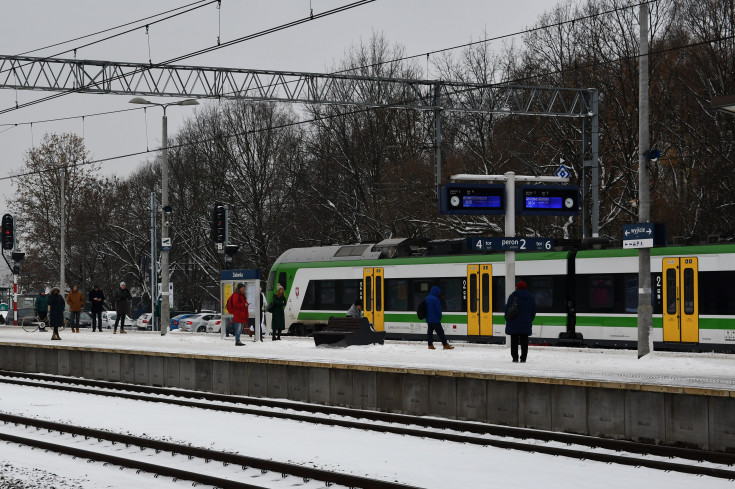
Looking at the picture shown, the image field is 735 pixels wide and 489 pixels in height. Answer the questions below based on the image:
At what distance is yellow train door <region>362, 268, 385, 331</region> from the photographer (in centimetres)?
3522

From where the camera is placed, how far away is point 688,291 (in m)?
26.7

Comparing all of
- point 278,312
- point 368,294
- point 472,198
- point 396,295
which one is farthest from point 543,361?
point 368,294

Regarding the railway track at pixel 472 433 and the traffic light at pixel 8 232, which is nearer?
the railway track at pixel 472 433

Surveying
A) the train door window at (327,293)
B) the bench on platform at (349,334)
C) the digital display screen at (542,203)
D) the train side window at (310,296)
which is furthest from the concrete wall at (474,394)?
the train side window at (310,296)

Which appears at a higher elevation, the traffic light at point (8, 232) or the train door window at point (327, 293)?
the traffic light at point (8, 232)

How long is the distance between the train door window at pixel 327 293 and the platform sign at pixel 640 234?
54.0ft

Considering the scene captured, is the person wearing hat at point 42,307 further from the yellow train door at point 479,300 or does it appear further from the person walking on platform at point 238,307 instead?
the yellow train door at point 479,300

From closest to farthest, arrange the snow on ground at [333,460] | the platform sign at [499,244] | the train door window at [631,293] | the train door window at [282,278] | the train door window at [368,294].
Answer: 1. the snow on ground at [333,460]
2. the platform sign at [499,244]
3. the train door window at [631,293]
4. the train door window at [368,294]
5. the train door window at [282,278]

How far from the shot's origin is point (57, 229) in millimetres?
72125

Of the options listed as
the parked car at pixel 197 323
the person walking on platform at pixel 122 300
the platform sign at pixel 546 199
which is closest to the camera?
the platform sign at pixel 546 199

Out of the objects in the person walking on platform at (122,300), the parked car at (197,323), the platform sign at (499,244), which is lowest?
the parked car at (197,323)

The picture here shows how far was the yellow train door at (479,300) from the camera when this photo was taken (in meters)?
31.7

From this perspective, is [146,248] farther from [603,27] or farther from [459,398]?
[459,398]

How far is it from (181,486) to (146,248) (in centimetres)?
6525
